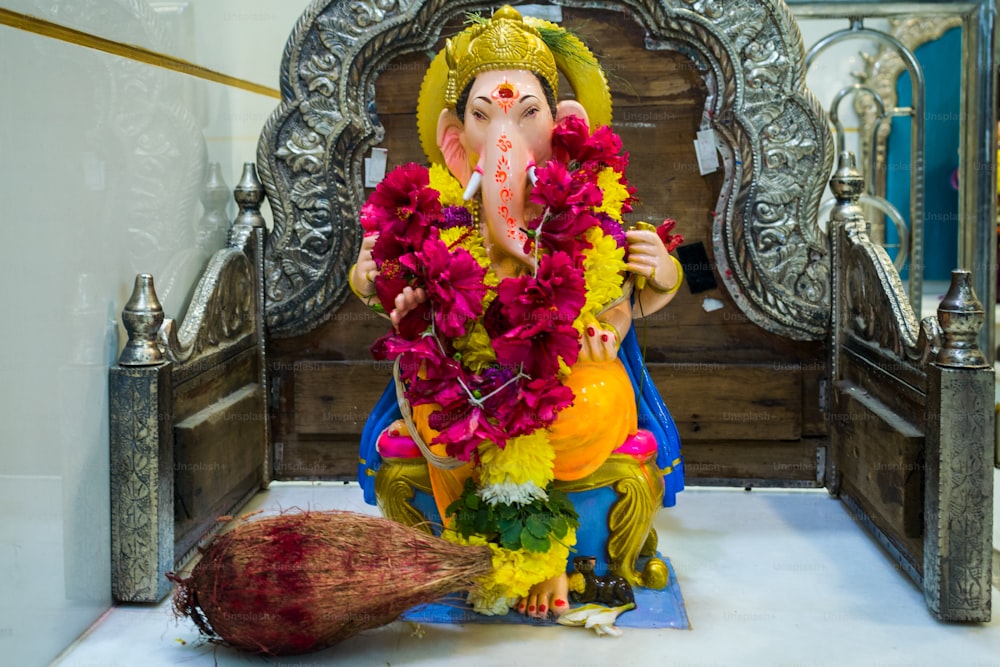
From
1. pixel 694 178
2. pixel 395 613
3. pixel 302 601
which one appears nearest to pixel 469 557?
pixel 395 613

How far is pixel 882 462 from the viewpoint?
302 cm

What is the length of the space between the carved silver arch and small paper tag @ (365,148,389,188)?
33 millimetres

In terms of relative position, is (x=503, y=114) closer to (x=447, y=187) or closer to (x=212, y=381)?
(x=447, y=187)

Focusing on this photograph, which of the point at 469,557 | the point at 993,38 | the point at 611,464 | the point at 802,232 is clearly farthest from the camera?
the point at 993,38

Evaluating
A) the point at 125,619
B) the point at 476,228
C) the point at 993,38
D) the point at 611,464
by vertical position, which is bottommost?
the point at 125,619

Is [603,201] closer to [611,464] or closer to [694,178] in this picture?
[611,464]

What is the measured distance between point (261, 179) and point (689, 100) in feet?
4.80

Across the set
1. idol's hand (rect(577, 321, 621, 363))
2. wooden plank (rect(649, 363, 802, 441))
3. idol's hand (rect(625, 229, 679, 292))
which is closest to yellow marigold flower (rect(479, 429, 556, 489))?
idol's hand (rect(577, 321, 621, 363))

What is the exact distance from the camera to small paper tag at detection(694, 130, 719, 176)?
3602 mm

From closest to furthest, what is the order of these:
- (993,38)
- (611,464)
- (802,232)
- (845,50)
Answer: (611,464) → (802,232) → (993,38) → (845,50)

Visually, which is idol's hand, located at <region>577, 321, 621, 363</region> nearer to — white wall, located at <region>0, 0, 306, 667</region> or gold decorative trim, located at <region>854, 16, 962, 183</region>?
white wall, located at <region>0, 0, 306, 667</region>

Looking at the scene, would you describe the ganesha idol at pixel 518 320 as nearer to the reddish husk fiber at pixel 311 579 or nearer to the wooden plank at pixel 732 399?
the reddish husk fiber at pixel 311 579

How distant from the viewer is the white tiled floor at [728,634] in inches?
95.4

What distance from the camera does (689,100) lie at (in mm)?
3613
